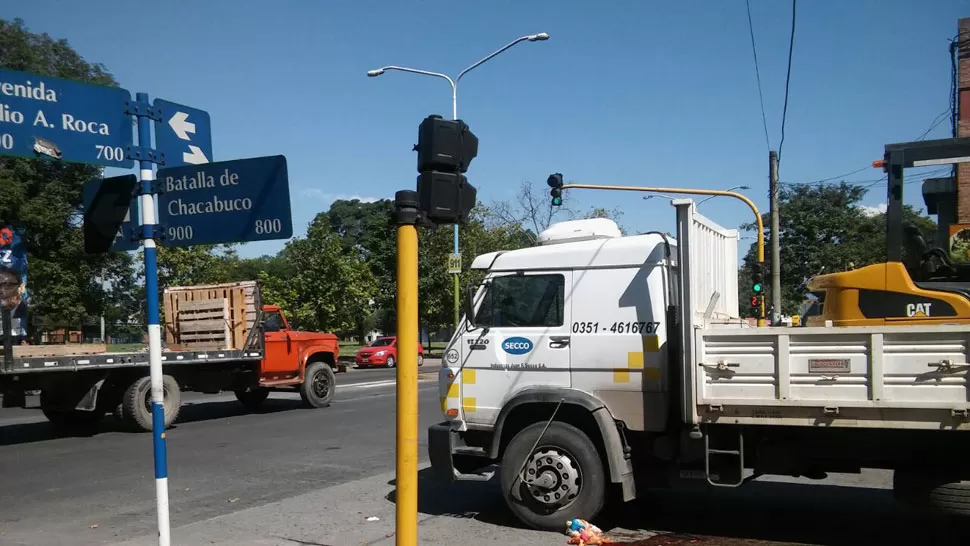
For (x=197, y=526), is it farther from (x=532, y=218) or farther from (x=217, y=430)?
(x=532, y=218)

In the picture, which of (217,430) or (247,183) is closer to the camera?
(247,183)

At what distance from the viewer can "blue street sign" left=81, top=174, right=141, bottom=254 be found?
5.14 m

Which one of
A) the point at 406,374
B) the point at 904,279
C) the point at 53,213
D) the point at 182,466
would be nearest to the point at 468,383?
the point at 406,374

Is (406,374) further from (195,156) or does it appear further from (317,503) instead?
(317,503)

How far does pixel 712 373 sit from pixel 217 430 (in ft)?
34.8

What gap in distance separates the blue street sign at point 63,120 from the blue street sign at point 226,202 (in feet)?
1.14

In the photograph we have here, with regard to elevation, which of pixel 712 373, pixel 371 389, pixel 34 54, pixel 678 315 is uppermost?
pixel 34 54

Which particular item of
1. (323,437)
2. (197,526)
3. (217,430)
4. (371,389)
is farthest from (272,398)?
(197,526)

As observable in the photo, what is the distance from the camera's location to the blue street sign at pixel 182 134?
5.19m

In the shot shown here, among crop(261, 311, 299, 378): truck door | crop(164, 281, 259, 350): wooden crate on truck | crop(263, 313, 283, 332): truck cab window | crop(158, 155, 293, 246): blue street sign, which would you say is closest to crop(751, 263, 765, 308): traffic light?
crop(261, 311, 299, 378): truck door

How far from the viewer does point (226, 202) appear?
4.94m

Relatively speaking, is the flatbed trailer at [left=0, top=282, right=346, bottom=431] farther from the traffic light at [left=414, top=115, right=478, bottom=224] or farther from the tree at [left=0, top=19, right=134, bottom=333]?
the tree at [left=0, top=19, right=134, bottom=333]

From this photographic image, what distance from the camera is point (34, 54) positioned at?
3294 cm

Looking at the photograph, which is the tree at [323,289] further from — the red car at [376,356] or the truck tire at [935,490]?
the truck tire at [935,490]
